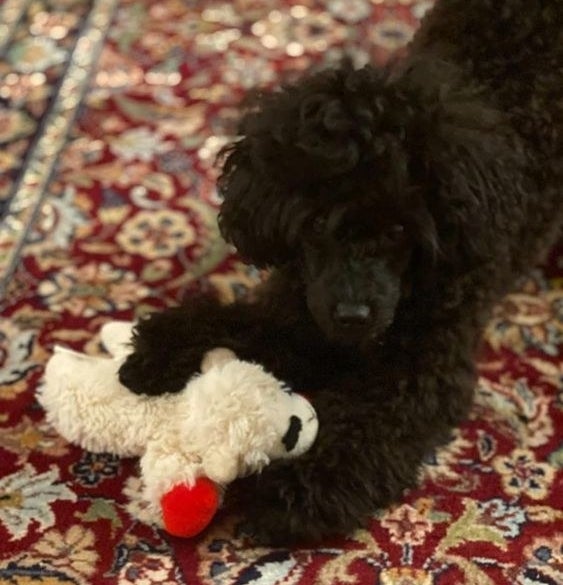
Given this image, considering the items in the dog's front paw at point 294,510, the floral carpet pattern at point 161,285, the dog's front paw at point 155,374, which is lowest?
the floral carpet pattern at point 161,285

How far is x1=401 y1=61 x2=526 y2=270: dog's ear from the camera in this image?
1.17 m

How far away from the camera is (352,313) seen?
1189 mm

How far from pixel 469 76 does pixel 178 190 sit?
0.64 metres

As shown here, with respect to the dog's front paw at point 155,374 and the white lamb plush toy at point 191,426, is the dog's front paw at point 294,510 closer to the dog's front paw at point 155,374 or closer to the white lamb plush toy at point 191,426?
the white lamb plush toy at point 191,426

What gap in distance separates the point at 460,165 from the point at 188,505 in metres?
0.47

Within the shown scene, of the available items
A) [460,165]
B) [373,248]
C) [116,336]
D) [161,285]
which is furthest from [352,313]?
[161,285]

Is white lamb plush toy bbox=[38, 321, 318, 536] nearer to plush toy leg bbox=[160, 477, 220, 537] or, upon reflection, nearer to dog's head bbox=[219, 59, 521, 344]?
plush toy leg bbox=[160, 477, 220, 537]

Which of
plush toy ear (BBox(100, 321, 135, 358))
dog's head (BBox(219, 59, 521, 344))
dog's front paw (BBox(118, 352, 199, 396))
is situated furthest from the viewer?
plush toy ear (BBox(100, 321, 135, 358))

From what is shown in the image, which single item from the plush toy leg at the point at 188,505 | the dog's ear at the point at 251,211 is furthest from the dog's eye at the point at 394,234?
the plush toy leg at the point at 188,505

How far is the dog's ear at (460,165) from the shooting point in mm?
1171

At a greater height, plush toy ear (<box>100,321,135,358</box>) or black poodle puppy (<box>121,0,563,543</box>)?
black poodle puppy (<box>121,0,563,543</box>)

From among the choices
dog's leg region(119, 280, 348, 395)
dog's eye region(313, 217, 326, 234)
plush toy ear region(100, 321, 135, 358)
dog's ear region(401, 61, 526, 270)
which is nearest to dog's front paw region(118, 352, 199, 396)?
dog's leg region(119, 280, 348, 395)

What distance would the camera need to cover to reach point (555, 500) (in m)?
1.29

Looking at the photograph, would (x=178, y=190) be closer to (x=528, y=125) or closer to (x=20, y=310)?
(x=20, y=310)
